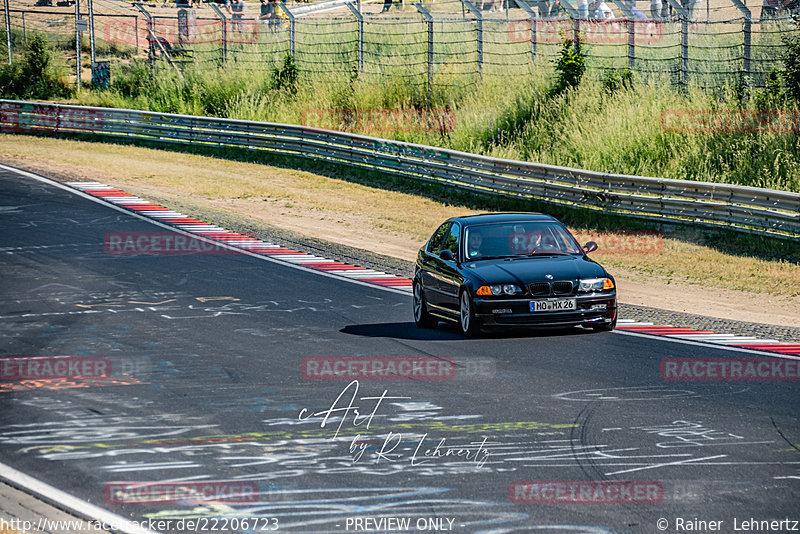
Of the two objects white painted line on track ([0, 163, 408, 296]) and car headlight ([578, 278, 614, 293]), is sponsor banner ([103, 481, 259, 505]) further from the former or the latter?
white painted line on track ([0, 163, 408, 296])

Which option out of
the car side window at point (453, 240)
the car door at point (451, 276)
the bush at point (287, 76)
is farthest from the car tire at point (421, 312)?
the bush at point (287, 76)

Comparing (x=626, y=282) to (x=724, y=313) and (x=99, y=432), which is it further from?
(x=99, y=432)

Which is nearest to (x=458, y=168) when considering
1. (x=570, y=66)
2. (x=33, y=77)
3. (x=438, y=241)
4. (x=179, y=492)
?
(x=570, y=66)

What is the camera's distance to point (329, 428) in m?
9.40

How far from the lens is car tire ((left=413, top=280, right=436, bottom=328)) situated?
14.8 m

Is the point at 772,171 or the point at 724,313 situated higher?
the point at 772,171

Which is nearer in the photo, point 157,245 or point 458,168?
point 157,245

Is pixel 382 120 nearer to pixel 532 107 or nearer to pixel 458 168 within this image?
pixel 532 107

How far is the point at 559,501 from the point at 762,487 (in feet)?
4.67

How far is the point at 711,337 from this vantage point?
14.0 meters

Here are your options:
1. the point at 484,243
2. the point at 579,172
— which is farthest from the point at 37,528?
the point at 579,172

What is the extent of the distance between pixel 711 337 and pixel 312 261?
8631mm

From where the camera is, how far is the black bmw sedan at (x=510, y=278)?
1322 centimetres

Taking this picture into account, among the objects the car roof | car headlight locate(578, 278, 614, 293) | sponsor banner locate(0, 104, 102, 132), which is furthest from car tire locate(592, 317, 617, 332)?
sponsor banner locate(0, 104, 102, 132)
